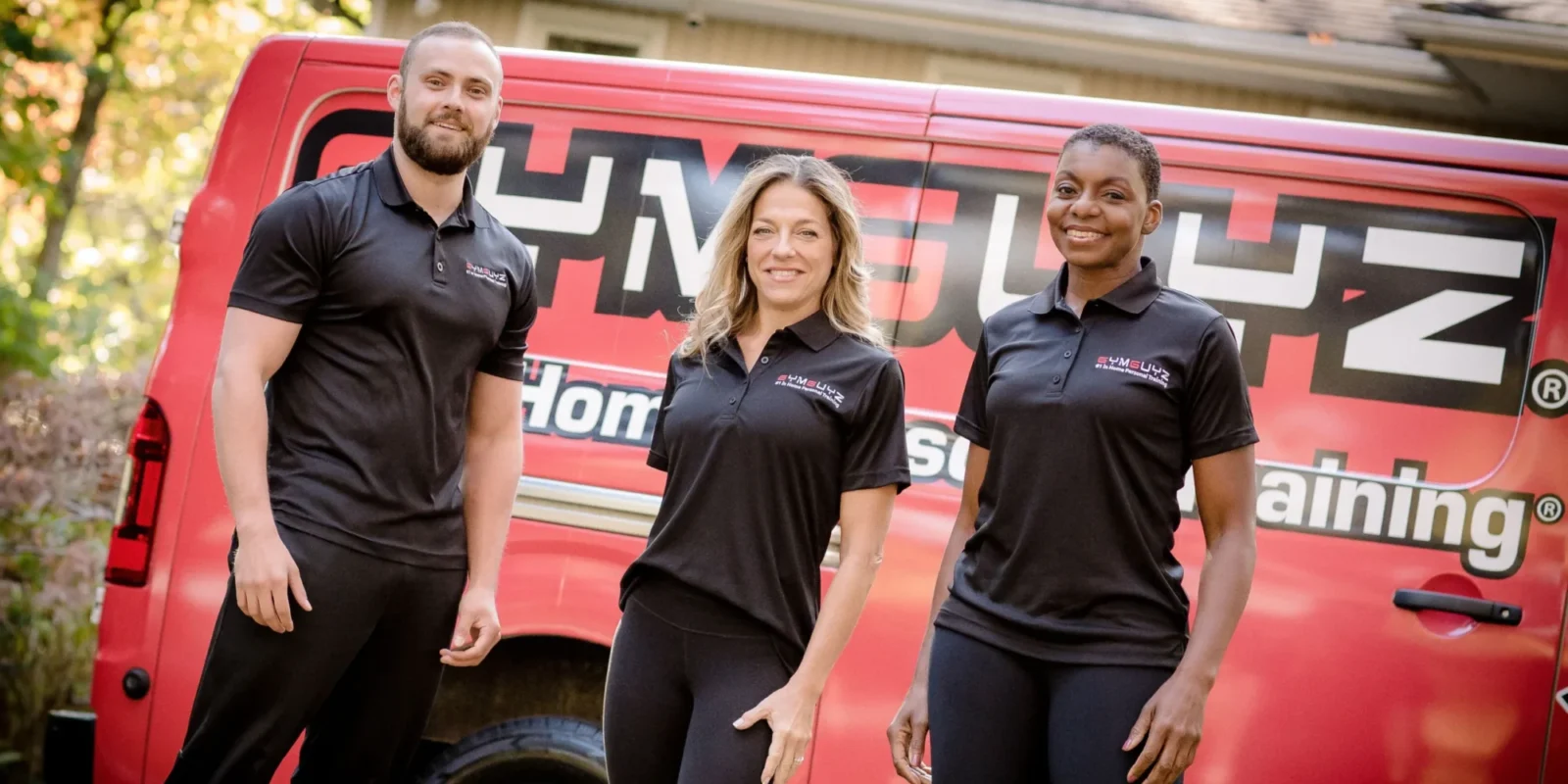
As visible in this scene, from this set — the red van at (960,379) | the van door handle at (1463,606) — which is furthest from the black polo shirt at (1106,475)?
the van door handle at (1463,606)

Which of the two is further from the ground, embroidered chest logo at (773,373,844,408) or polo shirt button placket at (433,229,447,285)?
polo shirt button placket at (433,229,447,285)

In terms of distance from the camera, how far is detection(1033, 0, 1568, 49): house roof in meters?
8.62

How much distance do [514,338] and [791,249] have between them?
2.25ft

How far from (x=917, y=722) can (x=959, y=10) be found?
22.7 feet

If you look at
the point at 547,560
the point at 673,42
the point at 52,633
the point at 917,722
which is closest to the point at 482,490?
the point at 547,560

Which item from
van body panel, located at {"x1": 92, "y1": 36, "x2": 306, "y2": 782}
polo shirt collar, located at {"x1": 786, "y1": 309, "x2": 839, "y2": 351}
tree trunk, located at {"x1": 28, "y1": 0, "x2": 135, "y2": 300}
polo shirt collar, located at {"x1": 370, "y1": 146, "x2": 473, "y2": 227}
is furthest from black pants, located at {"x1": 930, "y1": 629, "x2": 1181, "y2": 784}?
tree trunk, located at {"x1": 28, "y1": 0, "x2": 135, "y2": 300}

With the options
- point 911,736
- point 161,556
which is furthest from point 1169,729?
point 161,556

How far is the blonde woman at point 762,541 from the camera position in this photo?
2.29m

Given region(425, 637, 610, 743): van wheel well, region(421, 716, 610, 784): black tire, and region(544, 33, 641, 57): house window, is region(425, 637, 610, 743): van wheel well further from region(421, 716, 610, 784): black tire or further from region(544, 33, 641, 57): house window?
region(544, 33, 641, 57): house window

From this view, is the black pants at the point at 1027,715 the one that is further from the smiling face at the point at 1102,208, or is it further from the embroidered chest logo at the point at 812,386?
the smiling face at the point at 1102,208

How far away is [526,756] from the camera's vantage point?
3.41 m

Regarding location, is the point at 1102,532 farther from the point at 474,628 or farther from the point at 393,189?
the point at 393,189

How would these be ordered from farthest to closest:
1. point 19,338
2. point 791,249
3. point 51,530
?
point 19,338 < point 51,530 < point 791,249

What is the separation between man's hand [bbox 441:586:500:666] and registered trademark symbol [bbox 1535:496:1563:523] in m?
2.35
